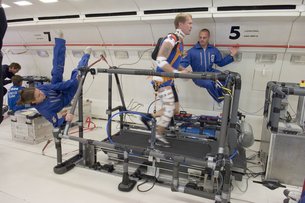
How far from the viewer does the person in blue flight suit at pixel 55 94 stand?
2.58 meters

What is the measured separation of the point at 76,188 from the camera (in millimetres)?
2209

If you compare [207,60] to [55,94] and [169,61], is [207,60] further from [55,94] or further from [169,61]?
[55,94]

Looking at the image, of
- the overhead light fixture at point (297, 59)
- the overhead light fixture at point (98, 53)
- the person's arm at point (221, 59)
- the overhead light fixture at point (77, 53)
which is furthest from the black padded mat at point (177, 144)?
the overhead light fixture at point (77, 53)

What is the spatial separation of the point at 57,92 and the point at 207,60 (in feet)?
7.18

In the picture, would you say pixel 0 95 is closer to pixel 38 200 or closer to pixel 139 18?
pixel 38 200

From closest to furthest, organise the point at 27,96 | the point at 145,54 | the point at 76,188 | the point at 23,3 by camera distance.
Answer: the point at 76,188 < the point at 27,96 < the point at 23,3 < the point at 145,54

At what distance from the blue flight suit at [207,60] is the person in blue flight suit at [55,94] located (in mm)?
1531

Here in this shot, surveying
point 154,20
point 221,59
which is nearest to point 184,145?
point 221,59

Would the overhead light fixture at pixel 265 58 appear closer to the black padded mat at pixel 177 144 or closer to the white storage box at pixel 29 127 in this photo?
the black padded mat at pixel 177 144

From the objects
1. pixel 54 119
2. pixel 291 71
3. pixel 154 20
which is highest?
pixel 154 20

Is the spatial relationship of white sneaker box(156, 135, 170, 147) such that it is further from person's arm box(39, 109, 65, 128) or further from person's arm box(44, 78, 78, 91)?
person's arm box(44, 78, 78, 91)

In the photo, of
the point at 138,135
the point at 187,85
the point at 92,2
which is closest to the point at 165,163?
the point at 138,135

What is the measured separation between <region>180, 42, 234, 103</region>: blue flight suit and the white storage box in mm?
2372

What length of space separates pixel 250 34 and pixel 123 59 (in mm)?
2183
